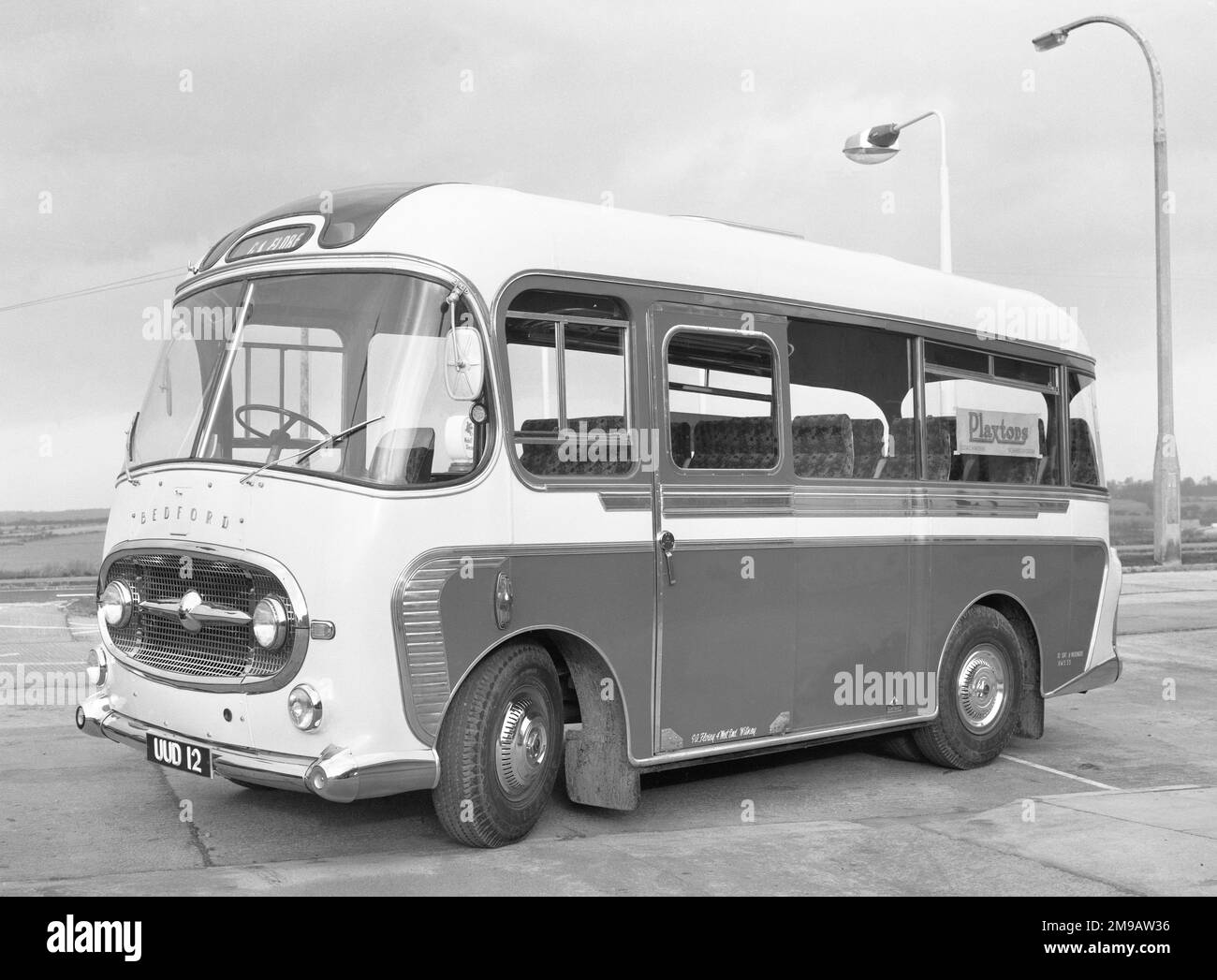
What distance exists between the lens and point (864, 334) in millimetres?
9047

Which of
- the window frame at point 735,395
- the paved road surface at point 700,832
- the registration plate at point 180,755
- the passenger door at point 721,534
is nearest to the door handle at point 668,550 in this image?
the passenger door at point 721,534

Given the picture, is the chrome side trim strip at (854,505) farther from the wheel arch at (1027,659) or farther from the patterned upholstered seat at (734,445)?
the wheel arch at (1027,659)

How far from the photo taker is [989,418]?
32.7 feet

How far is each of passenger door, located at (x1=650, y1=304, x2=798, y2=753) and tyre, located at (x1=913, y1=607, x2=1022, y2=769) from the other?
1673 millimetres

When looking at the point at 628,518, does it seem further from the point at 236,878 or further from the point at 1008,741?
the point at 1008,741

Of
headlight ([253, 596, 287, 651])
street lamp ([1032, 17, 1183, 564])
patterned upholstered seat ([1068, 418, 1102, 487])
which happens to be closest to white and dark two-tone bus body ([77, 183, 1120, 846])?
headlight ([253, 596, 287, 651])

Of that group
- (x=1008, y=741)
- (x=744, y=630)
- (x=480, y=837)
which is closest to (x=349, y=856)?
(x=480, y=837)

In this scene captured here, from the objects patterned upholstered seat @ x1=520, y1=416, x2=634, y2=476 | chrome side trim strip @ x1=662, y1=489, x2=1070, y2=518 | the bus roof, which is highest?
the bus roof

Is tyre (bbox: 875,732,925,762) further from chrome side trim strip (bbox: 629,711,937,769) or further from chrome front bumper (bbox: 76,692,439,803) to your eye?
chrome front bumper (bbox: 76,692,439,803)

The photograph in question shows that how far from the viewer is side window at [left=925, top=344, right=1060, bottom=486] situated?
9539 millimetres

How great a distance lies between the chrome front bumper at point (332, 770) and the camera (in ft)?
20.1

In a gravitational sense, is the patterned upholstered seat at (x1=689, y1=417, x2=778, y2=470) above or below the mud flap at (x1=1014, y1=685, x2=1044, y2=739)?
above

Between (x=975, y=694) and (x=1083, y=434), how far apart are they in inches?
95.4

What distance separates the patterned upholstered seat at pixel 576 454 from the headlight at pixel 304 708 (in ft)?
5.01
